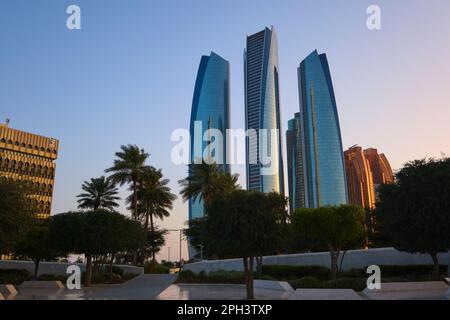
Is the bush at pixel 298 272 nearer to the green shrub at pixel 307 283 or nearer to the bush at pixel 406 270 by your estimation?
the bush at pixel 406 270

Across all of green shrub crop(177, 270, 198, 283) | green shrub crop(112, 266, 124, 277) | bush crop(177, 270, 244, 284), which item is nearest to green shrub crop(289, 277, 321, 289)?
bush crop(177, 270, 244, 284)

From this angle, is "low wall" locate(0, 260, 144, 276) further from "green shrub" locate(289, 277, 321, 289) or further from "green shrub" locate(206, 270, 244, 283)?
"green shrub" locate(289, 277, 321, 289)

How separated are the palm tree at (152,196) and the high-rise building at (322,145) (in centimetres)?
11020

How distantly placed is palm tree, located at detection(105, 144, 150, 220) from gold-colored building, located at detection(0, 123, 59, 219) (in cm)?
6898

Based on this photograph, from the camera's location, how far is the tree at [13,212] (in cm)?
2302

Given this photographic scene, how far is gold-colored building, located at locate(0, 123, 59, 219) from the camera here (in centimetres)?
11356

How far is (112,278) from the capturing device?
41.8m

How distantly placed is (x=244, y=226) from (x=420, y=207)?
14.1 m

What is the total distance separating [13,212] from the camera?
23.6 m

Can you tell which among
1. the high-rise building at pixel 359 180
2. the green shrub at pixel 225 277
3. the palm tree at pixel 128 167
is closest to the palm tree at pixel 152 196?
the palm tree at pixel 128 167
